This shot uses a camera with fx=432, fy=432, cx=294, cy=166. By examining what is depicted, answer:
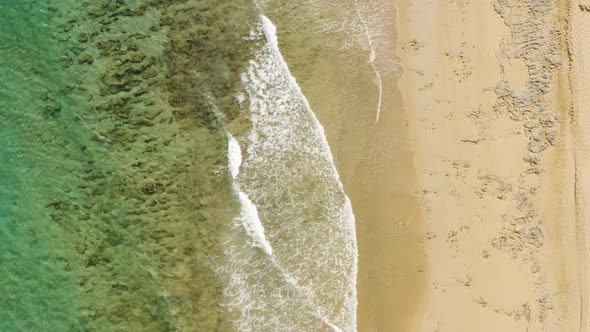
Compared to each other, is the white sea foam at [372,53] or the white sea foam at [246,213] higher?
the white sea foam at [372,53]

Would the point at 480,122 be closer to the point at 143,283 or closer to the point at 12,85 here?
the point at 143,283

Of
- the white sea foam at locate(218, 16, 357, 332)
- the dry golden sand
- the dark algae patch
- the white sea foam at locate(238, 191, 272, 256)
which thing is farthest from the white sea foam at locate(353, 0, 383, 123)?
the white sea foam at locate(238, 191, 272, 256)

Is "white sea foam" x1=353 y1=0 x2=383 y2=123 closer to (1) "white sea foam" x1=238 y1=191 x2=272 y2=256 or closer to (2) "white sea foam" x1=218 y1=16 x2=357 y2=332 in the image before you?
(2) "white sea foam" x1=218 y1=16 x2=357 y2=332

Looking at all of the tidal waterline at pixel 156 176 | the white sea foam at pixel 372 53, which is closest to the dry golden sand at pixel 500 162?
the white sea foam at pixel 372 53

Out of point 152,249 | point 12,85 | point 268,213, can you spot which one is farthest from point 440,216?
point 12,85

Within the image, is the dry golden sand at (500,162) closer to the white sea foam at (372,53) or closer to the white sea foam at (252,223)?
the white sea foam at (372,53)

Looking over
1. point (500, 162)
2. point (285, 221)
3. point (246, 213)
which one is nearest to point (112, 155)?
point (246, 213)
